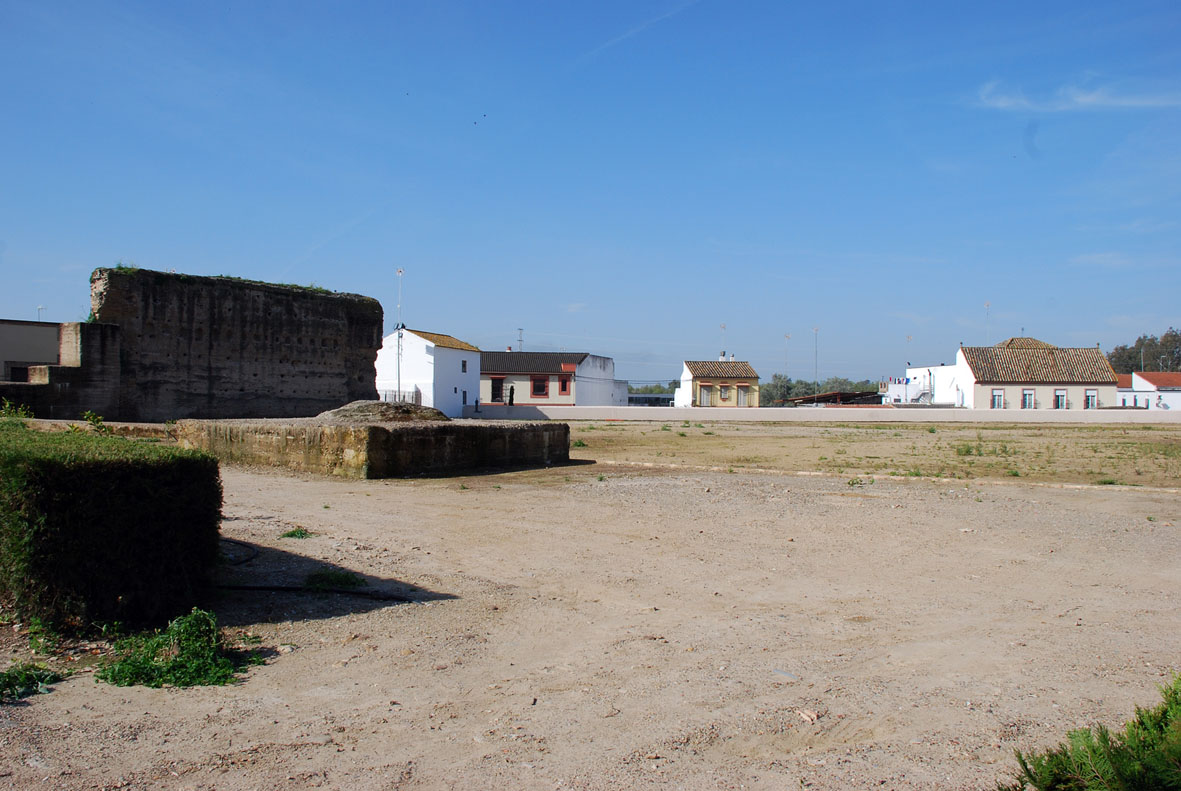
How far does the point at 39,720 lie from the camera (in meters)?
3.48

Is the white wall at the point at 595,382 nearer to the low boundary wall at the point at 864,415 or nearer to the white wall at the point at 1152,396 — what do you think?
the low boundary wall at the point at 864,415

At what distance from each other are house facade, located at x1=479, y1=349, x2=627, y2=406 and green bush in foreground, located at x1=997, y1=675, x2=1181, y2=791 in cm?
5614

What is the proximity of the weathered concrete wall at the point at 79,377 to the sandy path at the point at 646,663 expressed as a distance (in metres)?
14.6

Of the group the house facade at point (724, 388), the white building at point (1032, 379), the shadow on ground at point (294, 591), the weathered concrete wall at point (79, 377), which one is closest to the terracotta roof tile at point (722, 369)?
the house facade at point (724, 388)

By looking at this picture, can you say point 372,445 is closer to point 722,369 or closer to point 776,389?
point 722,369

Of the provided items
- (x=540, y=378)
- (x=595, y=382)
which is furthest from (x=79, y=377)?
(x=595, y=382)

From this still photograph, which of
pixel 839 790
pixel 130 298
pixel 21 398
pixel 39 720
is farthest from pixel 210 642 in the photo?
pixel 130 298

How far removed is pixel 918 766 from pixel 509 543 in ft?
16.6

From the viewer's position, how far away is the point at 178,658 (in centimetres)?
416

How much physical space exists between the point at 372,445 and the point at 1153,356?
115 m

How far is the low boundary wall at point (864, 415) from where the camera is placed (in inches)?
1497

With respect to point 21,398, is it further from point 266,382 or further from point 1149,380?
point 1149,380

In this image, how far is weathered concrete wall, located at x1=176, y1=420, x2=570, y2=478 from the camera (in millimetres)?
12719

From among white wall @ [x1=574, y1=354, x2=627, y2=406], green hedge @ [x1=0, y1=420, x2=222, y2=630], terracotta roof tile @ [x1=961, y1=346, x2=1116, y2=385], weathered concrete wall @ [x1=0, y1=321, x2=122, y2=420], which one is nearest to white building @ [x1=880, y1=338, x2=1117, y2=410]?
terracotta roof tile @ [x1=961, y1=346, x2=1116, y2=385]
